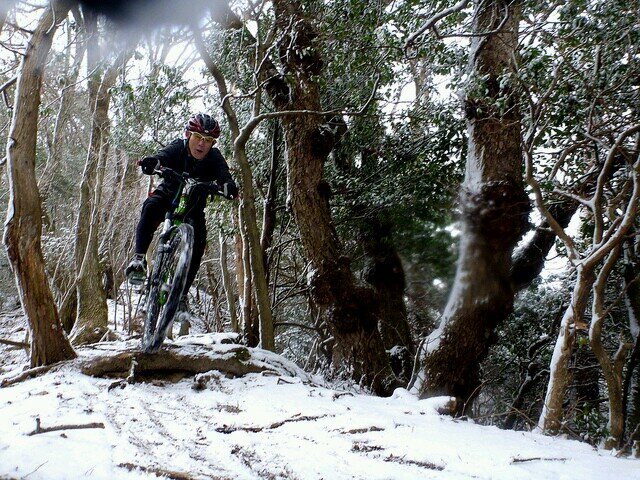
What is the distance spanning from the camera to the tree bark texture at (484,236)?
14.5 ft

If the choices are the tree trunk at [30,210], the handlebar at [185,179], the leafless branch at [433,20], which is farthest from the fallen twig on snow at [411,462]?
the tree trunk at [30,210]

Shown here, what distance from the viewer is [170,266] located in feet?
13.3

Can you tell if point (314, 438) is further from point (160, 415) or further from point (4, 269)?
point (4, 269)

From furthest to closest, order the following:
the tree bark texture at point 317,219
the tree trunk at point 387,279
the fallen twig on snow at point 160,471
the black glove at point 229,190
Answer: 1. the tree trunk at point 387,279
2. the tree bark texture at point 317,219
3. the black glove at point 229,190
4. the fallen twig on snow at point 160,471

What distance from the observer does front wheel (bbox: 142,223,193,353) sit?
382cm

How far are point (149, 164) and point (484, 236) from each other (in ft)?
10.4

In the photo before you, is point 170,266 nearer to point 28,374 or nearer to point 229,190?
point 229,190

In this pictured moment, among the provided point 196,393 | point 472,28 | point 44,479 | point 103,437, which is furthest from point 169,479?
point 472,28

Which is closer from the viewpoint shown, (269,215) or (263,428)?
(263,428)

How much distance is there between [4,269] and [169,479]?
15.9 metres

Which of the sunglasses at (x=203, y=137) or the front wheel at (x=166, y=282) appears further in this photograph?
the sunglasses at (x=203, y=137)

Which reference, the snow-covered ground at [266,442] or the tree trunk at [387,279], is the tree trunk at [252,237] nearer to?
the snow-covered ground at [266,442]

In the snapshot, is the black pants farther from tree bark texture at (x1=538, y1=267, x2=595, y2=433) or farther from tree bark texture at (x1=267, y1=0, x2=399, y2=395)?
tree bark texture at (x1=538, y1=267, x2=595, y2=433)

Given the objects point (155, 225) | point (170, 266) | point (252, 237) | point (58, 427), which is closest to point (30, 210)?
point (155, 225)
